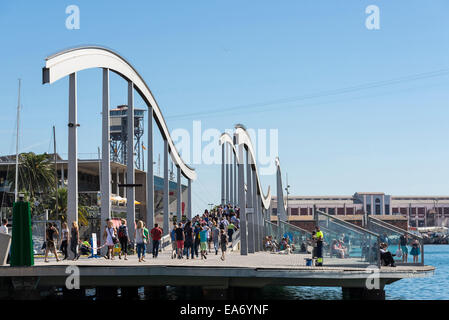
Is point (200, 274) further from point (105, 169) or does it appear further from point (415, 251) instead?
point (105, 169)

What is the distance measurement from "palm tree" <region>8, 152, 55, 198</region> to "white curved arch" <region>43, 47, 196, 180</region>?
31.4 meters

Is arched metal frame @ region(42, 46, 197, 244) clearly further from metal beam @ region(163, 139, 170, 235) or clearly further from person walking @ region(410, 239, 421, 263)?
person walking @ region(410, 239, 421, 263)

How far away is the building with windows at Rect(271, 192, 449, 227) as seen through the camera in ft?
576

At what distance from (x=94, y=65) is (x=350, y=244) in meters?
12.0

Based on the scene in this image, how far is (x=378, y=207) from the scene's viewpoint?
17612 cm

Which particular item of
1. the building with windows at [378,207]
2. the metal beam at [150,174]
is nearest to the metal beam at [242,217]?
the metal beam at [150,174]

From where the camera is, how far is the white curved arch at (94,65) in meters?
22.6

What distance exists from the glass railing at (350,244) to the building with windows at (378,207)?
150 meters

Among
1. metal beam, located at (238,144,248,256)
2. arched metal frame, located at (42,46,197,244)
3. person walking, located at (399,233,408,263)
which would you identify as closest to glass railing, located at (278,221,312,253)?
metal beam, located at (238,144,248,256)

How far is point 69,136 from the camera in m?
24.5

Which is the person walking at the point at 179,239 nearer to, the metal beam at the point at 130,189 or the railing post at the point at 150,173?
the metal beam at the point at 130,189
